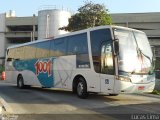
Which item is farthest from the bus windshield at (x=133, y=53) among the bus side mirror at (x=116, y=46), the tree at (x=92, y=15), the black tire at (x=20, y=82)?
the tree at (x=92, y=15)

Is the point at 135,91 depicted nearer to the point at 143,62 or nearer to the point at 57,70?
the point at 143,62

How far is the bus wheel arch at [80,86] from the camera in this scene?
17188 mm

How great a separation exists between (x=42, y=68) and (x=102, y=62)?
259 inches

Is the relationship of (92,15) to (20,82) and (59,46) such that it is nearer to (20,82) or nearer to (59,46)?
(20,82)

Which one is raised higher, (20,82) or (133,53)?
(133,53)

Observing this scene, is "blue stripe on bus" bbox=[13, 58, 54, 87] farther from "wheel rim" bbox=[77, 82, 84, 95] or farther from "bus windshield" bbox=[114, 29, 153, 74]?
"bus windshield" bbox=[114, 29, 153, 74]

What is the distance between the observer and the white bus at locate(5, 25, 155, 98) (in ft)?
50.6

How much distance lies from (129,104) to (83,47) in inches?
145

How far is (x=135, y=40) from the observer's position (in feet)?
53.3

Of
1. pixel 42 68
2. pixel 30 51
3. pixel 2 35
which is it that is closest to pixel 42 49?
pixel 42 68

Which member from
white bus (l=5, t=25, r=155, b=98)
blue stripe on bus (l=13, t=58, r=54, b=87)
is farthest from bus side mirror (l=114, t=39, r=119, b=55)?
blue stripe on bus (l=13, t=58, r=54, b=87)

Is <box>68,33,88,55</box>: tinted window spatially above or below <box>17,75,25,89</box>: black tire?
above

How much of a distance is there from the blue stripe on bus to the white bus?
2.1 inches

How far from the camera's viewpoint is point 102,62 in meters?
16.0
